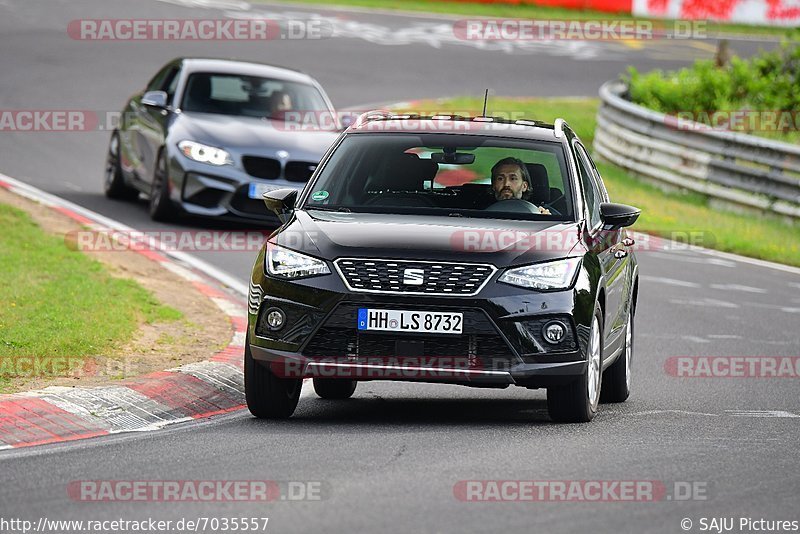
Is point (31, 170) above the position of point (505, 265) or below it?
below

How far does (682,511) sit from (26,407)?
11.4ft

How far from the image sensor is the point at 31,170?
21.2 m

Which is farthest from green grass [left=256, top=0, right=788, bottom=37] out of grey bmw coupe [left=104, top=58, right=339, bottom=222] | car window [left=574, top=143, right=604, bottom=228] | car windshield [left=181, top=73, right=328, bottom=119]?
car window [left=574, top=143, right=604, bottom=228]

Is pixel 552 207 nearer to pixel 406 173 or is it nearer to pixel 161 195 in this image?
pixel 406 173

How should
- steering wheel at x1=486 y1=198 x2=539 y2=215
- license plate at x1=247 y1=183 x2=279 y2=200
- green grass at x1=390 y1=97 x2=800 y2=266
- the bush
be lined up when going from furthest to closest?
the bush → green grass at x1=390 y1=97 x2=800 y2=266 → license plate at x1=247 y1=183 x2=279 y2=200 → steering wheel at x1=486 y1=198 x2=539 y2=215

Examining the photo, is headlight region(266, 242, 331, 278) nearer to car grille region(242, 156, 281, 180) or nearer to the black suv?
the black suv

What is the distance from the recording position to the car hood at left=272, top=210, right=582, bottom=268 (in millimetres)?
8742

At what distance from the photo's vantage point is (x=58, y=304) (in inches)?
464

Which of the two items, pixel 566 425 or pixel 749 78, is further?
pixel 749 78

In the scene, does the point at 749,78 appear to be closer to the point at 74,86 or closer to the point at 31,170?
the point at 74,86

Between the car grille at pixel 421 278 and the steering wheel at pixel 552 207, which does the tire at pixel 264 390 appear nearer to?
the car grille at pixel 421 278

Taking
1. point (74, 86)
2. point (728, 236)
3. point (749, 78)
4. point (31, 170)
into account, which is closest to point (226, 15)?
point (74, 86)

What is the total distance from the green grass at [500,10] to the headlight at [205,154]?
27.3m

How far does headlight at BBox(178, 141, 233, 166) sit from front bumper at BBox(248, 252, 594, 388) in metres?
8.73
